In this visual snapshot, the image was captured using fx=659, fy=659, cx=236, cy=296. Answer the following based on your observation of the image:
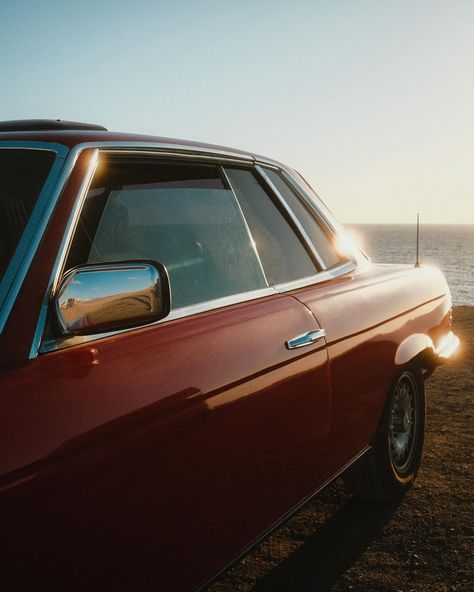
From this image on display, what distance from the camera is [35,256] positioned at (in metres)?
1.72

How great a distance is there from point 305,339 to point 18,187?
4.05 ft

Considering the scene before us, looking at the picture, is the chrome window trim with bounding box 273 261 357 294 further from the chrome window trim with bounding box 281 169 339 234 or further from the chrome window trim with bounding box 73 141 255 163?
the chrome window trim with bounding box 73 141 255 163

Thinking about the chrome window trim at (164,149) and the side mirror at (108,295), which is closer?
the side mirror at (108,295)

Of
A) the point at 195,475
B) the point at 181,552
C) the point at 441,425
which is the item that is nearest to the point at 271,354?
the point at 195,475

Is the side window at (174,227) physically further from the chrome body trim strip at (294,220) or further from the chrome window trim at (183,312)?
the chrome body trim strip at (294,220)

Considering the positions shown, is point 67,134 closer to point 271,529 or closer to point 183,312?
point 183,312

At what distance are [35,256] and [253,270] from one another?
1.22m

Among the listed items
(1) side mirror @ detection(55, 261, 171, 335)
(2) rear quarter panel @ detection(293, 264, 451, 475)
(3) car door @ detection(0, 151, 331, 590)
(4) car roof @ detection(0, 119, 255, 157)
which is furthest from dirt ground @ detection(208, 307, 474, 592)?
(4) car roof @ detection(0, 119, 255, 157)

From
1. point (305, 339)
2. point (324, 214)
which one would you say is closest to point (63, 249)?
point (305, 339)

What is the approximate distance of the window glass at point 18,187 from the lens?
6.40ft

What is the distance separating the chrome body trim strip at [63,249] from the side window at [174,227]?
0.47ft

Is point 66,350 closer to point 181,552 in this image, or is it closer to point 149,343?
point 149,343

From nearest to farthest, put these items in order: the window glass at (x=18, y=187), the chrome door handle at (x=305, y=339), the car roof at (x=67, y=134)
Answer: the window glass at (x=18, y=187)
the car roof at (x=67, y=134)
the chrome door handle at (x=305, y=339)

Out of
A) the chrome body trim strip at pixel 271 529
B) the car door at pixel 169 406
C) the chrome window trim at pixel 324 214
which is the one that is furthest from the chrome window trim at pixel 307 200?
the chrome body trim strip at pixel 271 529
